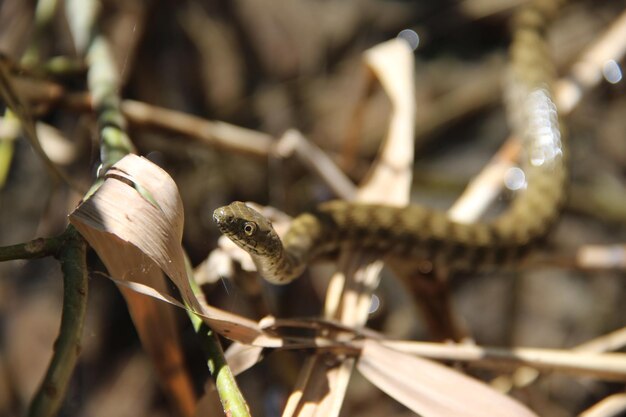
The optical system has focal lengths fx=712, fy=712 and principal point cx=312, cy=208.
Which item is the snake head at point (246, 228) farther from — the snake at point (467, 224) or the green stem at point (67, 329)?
the green stem at point (67, 329)

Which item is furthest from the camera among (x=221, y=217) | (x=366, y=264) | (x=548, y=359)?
(x=366, y=264)

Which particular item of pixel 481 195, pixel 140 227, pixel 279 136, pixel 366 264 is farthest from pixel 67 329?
pixel 279 136

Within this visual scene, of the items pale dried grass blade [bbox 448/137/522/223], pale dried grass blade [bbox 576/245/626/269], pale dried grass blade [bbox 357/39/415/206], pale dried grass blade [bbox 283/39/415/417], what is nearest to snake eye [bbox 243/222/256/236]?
pale dried grass blade [bbox 283/39/415/417]

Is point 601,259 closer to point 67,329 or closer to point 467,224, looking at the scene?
point 467,224

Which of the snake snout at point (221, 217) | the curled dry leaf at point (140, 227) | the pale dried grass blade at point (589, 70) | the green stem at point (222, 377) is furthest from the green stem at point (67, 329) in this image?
the pale dried grass blade at point (589, 70)

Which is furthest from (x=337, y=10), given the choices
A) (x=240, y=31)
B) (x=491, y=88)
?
(x=491, y=88)

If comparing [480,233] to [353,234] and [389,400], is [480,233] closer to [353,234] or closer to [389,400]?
[353,234]

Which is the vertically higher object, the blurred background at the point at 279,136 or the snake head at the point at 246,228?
the blurred background at the point at 279,136
